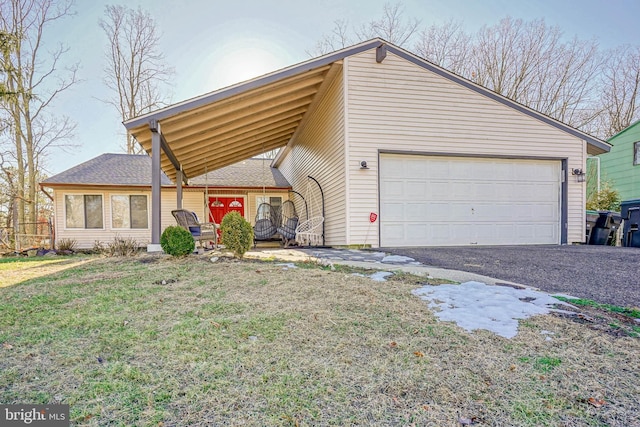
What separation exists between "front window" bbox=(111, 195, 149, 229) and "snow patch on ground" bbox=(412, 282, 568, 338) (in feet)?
37.3

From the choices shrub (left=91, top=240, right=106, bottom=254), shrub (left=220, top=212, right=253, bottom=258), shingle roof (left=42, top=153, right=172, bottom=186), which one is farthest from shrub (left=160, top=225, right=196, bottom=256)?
shingle roof (left=42, top=153, right=172, bottom=186)

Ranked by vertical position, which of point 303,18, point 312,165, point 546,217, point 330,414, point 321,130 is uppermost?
point 303,18

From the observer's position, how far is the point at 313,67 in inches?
268

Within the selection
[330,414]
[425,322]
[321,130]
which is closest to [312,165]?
[321,130]

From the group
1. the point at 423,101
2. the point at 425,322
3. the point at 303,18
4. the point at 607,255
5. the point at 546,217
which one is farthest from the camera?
the point at 303,18

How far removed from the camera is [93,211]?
11.7m

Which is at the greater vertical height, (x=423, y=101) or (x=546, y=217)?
(x=423, y=101)

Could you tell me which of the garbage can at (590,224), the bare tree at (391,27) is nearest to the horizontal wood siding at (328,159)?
the garbage can at (590,224)

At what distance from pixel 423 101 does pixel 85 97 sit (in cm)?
1726

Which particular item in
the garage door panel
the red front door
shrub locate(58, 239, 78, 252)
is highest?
the garage door panel

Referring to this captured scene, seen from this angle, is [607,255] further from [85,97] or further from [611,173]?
[85,97]

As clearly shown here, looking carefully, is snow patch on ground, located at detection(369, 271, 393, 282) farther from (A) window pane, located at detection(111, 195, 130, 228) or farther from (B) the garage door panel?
(A) window pane, located at detection(111, 195, 130, 228)

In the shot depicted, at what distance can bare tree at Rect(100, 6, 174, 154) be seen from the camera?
17234 mm

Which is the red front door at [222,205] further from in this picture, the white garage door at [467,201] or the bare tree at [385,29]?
the bare tree at [385,29]
